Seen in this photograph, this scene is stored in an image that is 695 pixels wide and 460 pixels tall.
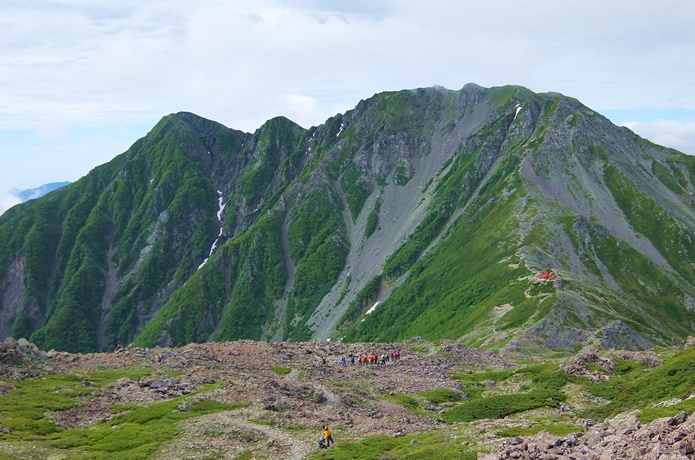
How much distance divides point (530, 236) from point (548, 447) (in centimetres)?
14749

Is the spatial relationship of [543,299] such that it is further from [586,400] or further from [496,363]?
[586,400]

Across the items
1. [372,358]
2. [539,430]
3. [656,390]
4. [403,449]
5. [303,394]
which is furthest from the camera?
[372,358]

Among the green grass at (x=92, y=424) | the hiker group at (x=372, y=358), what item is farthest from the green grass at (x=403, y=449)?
the hiker group at (x=372, y=358)

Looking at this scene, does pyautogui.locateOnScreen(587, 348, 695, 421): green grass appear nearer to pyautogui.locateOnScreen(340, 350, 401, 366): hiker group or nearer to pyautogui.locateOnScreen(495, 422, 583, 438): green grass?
pyautogui.locateOnScreen(495, 422, 583, 438): green grass

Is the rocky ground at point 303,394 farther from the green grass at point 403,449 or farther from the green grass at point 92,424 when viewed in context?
the green grass at point 403,449

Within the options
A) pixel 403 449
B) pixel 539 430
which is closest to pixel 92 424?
pixel 403 449

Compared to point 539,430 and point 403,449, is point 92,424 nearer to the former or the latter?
point 403,449

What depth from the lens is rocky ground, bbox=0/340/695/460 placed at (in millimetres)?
33938

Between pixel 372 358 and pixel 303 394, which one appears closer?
pixel 303 394

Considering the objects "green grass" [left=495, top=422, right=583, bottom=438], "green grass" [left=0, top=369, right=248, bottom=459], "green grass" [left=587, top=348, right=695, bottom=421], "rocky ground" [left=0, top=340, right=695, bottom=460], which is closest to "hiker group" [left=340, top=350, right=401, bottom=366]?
"rocky ground" [left=0, top=340, right=695, bottom=460]

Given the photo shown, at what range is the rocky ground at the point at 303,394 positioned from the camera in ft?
111

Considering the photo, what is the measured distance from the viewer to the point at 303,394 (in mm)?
65625

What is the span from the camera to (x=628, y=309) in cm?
13638

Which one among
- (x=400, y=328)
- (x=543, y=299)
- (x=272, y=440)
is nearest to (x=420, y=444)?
(x=272, y=440)
